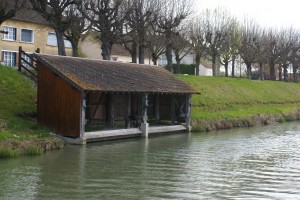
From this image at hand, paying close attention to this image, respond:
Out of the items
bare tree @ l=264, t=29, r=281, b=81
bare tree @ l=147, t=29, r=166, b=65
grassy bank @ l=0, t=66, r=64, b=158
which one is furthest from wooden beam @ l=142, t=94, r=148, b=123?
bare tree @ l=264, t=29, r=281, b=81

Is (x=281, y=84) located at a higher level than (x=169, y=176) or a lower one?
higher

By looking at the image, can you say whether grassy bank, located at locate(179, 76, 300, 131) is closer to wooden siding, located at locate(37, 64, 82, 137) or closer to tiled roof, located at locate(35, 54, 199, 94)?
tiled roof, located at locate(35, 54, 199, 94)

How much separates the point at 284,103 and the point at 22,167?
112 feet

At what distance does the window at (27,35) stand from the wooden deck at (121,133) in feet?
83.3

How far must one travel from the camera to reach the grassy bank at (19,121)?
53.3 ft

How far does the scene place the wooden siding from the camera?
19.4 m

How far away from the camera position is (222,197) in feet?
34.9

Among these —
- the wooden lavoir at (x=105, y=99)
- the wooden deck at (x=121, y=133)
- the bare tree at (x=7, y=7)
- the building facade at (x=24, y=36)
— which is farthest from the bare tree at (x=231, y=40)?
the bare tree at (x=7, y=7)

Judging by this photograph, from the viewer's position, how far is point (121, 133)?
21.6 meters

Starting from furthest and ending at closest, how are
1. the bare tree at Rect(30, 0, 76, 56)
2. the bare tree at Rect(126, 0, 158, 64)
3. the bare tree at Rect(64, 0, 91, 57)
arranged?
1. the bare tree at Rect(126, 0, 158, 64)
2. the bare tree at Rect(64, 0, 91, 57)
3. the bare tree at Rect(30, 0, 76, 56)

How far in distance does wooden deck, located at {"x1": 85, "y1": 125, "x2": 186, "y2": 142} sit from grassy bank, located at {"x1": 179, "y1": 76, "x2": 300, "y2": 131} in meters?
2.30

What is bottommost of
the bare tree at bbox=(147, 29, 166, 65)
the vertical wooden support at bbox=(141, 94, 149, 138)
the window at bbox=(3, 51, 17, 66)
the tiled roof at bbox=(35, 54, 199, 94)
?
the vertical wooden support at bbox=(141, 94, 149, 138)

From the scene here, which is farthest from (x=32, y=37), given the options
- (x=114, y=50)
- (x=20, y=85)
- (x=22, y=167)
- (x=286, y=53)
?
(x=22, y=167)

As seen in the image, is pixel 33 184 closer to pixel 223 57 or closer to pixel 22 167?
pixel 22 167
